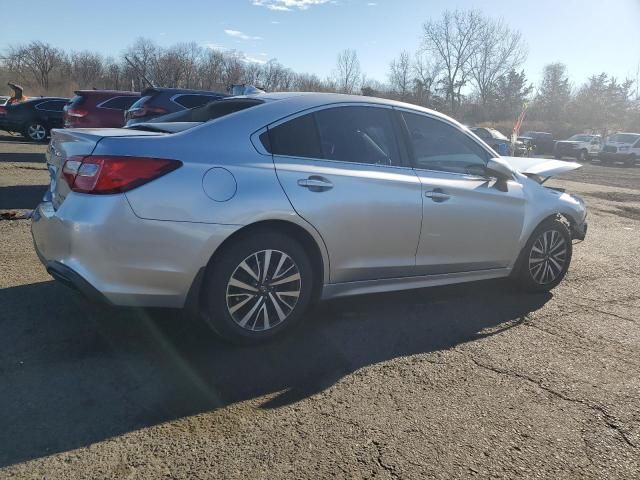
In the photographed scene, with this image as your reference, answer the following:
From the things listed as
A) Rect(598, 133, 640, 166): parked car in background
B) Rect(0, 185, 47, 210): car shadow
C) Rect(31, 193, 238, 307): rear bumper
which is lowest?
Rect(0, 185, 47, 210): car shadow

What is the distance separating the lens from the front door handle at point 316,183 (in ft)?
11.5

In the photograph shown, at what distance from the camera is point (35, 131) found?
19.1 metres

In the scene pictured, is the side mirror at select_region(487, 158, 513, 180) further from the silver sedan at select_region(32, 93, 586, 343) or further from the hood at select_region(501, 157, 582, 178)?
the hood at select_region(501, 157, 582, 178)

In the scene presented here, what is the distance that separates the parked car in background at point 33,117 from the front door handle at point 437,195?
17887 mm

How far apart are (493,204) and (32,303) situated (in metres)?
3.76

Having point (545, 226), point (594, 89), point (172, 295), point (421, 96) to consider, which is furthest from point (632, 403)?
point (594, 89)

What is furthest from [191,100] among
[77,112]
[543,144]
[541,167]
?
[543,144]

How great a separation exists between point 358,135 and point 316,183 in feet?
2.17

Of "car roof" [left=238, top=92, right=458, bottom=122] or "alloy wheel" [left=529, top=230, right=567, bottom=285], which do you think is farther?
"alloy wheel" [left=529, top=230, right=567, bottom=285]

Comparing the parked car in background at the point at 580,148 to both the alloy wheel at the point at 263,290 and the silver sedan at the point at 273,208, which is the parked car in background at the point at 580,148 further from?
the alloy wheel at the point at 263,290

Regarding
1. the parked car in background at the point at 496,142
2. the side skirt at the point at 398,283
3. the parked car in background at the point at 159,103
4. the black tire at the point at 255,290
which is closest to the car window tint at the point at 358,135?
the black tire at the point at 255,290

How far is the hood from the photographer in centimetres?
538

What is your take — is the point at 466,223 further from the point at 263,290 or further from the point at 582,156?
the point at 582,156

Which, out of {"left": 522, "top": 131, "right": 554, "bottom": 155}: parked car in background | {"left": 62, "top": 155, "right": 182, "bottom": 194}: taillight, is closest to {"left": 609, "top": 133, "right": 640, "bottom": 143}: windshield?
{"left": 522, "top": 131, "right": 554, "bottom": 155}: parked car in background
